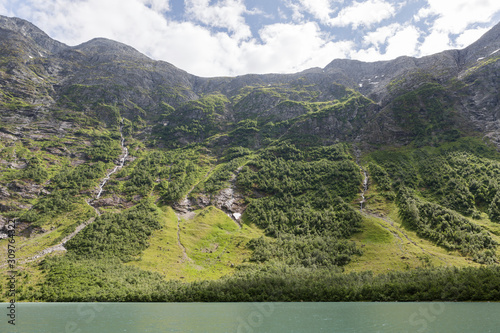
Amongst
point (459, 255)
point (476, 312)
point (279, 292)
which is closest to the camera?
point (476, 312)

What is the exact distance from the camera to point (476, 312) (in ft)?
221

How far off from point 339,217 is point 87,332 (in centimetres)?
15990

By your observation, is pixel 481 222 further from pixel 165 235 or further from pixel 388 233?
pixel 165 235

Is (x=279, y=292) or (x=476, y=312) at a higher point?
(x=476, y=312)

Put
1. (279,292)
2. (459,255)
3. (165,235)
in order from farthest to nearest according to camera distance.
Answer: (165,235), (459,255), (279,292)

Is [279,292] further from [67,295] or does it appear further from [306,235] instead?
[67,295]

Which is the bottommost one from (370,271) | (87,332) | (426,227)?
(370,271)

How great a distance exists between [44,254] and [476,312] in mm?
176733

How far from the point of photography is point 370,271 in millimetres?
125188

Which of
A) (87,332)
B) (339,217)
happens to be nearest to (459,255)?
(339,217)

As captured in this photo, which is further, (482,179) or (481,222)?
(482,179)

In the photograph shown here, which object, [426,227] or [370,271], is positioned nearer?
[370,271]

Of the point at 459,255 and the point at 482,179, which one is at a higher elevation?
the point at 482,179

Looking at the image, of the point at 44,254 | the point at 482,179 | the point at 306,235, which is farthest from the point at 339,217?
the point at 44,254
